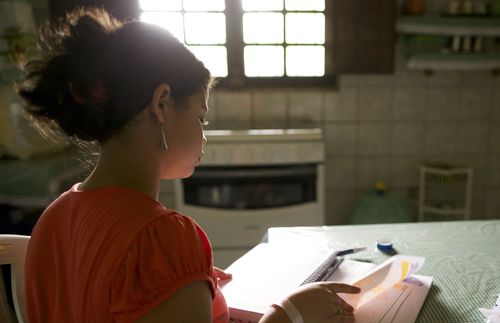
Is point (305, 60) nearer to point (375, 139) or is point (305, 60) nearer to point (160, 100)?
point (375, 139)

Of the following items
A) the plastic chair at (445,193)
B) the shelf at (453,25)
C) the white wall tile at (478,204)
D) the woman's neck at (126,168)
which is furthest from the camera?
the white wall tile at (478,204)

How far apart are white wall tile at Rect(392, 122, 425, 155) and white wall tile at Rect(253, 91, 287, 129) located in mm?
675

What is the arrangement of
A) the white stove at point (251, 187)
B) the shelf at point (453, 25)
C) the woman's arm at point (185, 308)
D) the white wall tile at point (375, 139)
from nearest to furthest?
the woman's arm at point (185, 308)
the white stove at point (251, 187)
the shelf at point (453, 25)
the white wall tile at point (375, 139)

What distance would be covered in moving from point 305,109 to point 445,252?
1.61 meters

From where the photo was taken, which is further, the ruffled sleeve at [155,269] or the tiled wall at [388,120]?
the tiled wall at [388,120]

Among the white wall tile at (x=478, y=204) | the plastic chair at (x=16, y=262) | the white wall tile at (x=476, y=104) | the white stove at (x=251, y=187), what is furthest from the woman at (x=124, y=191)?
the white wall tile at (x=478, y=204)

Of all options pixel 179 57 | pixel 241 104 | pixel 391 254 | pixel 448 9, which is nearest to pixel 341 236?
pixel 391 254

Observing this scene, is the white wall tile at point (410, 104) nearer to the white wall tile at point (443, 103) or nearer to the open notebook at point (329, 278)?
the white wall tile at point (443, 103)

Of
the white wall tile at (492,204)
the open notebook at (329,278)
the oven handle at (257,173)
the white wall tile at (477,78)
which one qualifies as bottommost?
the white wall tile at (492,204)

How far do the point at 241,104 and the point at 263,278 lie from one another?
1777mm

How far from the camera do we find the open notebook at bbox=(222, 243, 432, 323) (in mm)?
742

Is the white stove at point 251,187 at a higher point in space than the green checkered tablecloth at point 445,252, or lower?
lower

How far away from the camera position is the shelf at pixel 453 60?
90.7 inches

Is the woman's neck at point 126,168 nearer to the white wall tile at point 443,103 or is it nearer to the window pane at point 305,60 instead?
the window pane at point 305,60
